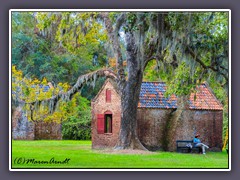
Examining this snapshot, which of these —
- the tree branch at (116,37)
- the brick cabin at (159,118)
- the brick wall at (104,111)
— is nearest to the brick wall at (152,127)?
the brick cabin at (159,118)

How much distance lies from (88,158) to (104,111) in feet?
3.64

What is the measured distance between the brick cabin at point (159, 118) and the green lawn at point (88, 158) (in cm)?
31

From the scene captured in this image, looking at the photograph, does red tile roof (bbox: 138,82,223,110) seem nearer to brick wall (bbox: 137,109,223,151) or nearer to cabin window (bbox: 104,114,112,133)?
brick wall (bbox: 137,109,223,151)

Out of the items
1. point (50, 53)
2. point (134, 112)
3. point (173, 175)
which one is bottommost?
point (173, 175)

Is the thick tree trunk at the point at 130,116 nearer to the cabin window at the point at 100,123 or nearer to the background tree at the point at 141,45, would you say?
the background tree at the point at 141,45

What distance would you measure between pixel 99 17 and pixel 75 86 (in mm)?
1400

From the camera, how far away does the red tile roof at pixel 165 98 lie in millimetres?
17391

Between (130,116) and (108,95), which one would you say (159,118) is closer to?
(130,116)

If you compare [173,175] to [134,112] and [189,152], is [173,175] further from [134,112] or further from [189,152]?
[134,112]

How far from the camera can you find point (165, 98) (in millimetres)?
17812

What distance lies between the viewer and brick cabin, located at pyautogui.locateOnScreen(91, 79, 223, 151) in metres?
17.1

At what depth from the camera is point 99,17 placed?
16.7m

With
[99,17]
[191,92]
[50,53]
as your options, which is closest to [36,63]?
[50,53]

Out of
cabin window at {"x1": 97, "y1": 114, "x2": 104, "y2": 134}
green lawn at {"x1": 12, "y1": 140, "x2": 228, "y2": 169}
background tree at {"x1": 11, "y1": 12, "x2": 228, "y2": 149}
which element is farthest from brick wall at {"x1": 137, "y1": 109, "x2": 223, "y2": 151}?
cabin window at {"x1": 97, "y1": 114, "x2": 104, "y2": 134}
